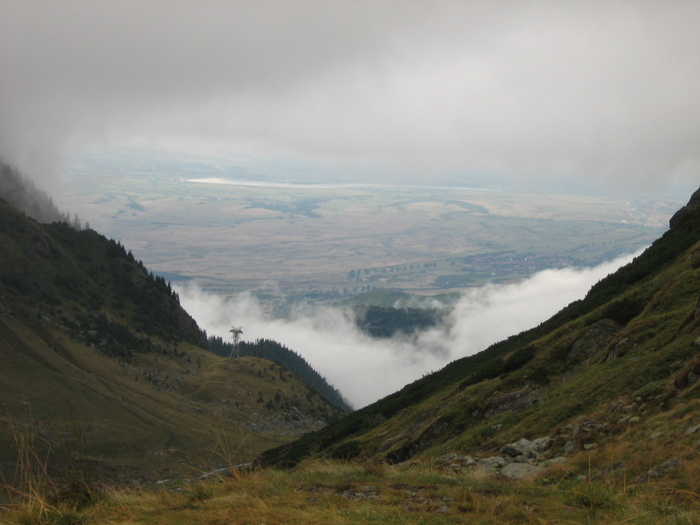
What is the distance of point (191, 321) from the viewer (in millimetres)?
197625

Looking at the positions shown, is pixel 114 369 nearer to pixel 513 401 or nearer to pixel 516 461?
pixel 513 401

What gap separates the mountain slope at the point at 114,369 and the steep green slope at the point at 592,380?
5228 centimetres

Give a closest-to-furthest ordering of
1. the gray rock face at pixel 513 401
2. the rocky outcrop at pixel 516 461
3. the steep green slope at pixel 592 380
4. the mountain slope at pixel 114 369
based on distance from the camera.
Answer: the rocky outcrop at pixel 516 461, the steep green slope at pixel 592 380, the gray rock face at pixel 513 401, the mountain slope at pixel 114 369

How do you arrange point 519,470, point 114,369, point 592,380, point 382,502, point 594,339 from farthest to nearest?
point 114,369, point 594,339, point 592,380, point 519,470, point 382,502

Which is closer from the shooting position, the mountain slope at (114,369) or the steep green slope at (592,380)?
the steep green slope at (592,380)

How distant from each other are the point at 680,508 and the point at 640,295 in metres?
22.1

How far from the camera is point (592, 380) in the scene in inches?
774

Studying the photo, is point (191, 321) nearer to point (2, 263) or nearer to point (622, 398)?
point (2, 263)

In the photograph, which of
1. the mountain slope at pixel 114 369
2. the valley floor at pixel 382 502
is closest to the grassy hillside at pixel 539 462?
the valley floor at pixel 382 502

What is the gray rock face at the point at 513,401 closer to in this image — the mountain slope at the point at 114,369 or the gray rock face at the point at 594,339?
the gray rock face at the point at 594,339

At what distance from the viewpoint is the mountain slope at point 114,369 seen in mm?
95000

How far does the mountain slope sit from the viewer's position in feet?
312

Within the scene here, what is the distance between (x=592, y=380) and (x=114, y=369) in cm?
12895

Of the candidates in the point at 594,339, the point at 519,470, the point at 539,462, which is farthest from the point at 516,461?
the point at 594,339
